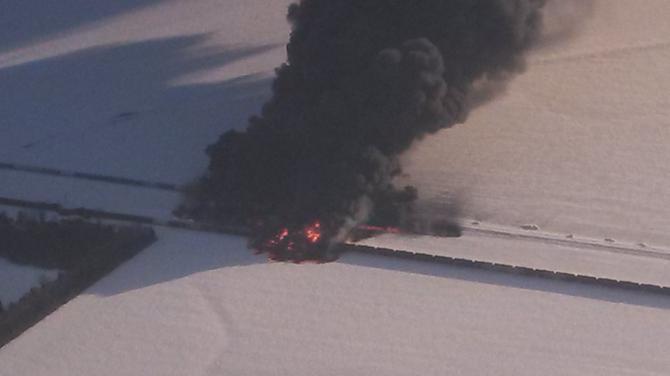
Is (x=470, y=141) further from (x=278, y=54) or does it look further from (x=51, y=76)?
A: (x=51, y=76)

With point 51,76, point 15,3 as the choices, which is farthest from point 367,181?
point 15,3

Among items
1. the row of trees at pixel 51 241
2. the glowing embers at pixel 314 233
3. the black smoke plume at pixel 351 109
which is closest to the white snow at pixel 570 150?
the black smoke plume at pixel 351 109

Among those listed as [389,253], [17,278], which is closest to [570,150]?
[389,253]

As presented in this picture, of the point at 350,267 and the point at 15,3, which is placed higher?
the point at 15,3

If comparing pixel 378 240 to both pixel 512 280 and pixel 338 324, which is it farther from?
pixel 338 324

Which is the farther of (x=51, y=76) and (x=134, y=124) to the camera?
(x=51, y=76)

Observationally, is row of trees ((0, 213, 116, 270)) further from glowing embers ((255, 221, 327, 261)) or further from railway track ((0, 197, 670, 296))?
glowing embers ((255, 221, 327, 261))
